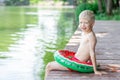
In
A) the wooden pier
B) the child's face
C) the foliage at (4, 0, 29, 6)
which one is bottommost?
the foliage at (4, 0, 29, 6)

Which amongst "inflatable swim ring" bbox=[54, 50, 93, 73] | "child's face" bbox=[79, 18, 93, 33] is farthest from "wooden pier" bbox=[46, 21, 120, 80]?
"child's face" bbox=[79, 18, 93, 33]

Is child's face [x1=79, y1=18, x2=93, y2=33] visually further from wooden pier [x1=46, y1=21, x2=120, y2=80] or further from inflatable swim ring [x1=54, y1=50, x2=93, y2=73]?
wooden pier [x1=46, y1=21, x2=120, y2=80]

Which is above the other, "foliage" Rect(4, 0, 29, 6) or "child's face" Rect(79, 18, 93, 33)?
"child's face" Rect(79, 18, 93, 33)

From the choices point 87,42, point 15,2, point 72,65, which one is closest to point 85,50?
point 87,42

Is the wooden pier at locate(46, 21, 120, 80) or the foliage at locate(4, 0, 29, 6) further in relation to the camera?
the foliage at locate(4, 0, 29, 6)

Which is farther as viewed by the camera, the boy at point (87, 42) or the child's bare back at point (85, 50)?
the child's bare back at point (85, 50)

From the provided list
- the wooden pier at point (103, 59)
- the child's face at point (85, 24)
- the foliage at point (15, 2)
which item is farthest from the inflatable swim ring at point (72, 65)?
the foliage at point (15, 2)

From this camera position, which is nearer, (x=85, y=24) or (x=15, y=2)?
(x=85, y=24)

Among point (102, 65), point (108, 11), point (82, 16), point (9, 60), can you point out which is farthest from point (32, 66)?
point (108, 11)

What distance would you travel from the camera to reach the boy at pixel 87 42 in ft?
16.4

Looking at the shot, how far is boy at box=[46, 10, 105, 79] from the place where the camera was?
5.01 metres

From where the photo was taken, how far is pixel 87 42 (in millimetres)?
5172

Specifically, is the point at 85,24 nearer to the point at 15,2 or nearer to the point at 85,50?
the point at 85,50

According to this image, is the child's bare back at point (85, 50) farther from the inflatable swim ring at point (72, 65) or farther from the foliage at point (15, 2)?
the foliage at point (15, 2)
